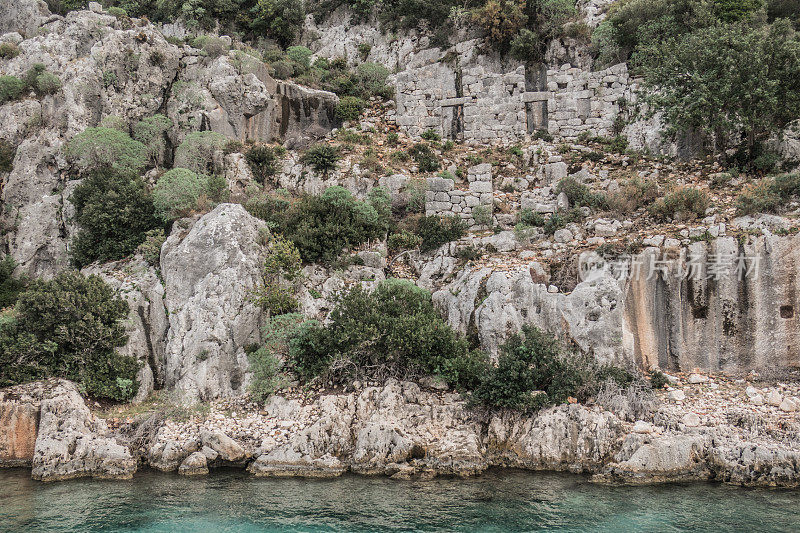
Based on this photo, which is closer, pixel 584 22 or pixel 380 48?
pixel 584 22

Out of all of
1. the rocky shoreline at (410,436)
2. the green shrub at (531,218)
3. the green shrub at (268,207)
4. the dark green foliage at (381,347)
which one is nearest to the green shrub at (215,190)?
the green shrub at (268,207)

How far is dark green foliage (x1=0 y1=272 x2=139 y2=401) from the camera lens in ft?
52.6

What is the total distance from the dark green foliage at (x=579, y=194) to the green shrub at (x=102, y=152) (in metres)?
18.7

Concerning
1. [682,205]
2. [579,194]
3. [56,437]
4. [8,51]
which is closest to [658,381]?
[682,205]

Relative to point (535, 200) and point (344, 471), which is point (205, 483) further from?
point (535, 200)

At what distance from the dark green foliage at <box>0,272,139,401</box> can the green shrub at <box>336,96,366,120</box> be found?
16243 millimetres

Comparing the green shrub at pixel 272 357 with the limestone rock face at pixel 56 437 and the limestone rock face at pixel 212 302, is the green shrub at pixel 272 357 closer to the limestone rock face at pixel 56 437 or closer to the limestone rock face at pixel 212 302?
the limestone rock face at pixel 212 302

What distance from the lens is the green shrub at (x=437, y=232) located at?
848 inches

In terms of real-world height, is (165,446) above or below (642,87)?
below

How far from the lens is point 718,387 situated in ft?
52.0

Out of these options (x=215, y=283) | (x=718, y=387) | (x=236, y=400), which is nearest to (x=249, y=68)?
(x=215, y=283)

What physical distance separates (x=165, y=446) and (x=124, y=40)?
71.0 feet

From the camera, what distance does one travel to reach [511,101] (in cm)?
2873

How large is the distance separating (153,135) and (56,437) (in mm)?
15459
